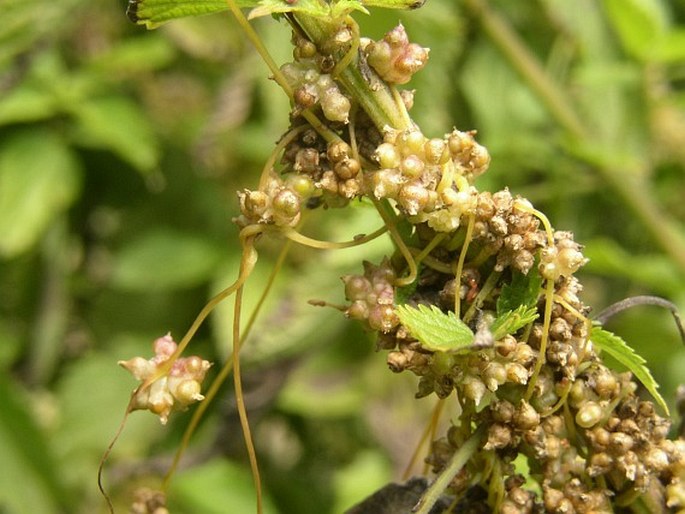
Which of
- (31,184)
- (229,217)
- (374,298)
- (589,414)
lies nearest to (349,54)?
(374,298)

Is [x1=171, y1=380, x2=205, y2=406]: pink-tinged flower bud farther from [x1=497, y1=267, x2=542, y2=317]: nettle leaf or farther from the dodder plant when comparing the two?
[x1=497, y1=267, x2=542, y2=317]: nettle leaf

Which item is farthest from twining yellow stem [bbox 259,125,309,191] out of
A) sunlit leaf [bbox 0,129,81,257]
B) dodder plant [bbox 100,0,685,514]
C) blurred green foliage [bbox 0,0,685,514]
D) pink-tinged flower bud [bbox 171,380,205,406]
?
sunlit leaf [bbox 0,129,81,257]

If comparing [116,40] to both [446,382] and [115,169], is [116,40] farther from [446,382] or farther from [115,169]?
[446,382]


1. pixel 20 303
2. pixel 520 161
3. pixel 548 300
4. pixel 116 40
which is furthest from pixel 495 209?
pixel 116 40

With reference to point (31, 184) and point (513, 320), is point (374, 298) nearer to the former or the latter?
point (513, 320)

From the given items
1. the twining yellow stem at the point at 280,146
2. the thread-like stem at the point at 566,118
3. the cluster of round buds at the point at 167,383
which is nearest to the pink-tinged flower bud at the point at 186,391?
the cluster of round buds at the point at 167,383

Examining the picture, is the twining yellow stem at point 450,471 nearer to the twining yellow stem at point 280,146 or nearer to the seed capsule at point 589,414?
the seed capsule at point 589,414
